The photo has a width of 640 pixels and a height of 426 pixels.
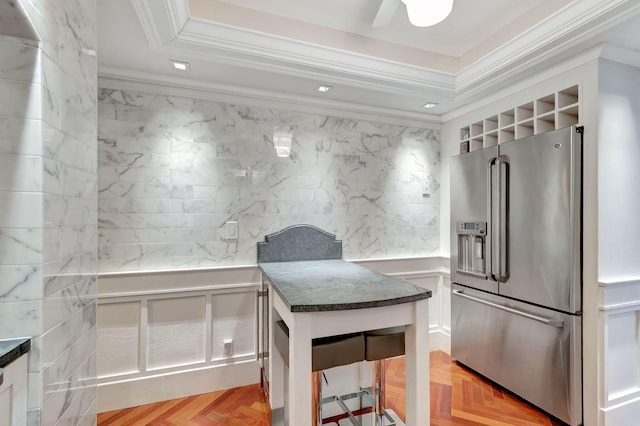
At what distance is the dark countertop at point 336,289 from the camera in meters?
1.40

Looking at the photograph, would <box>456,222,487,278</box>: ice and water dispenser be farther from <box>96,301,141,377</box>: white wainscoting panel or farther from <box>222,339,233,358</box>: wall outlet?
<box>96,301,141,377</box>: white wainscoting panel

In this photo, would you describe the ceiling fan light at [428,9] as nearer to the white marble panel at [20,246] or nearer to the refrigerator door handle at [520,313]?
the white marble panel at [20,246]

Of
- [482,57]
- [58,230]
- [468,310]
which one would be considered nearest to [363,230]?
[468,310]

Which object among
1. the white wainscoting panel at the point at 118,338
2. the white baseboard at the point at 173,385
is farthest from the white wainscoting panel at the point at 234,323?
the white wainscoting panel at the point at 118,338

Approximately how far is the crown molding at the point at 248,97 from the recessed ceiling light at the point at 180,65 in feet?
0.52

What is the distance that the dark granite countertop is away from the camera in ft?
2.75

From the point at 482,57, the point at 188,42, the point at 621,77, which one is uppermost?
the point at 482,57

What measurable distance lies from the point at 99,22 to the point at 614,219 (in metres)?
3.24

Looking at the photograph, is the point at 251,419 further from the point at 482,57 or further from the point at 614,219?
the point at 482,57

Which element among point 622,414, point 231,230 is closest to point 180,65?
point 231,230

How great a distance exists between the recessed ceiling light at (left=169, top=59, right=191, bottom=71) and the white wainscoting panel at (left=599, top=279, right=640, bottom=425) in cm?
299

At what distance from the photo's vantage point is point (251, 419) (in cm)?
213

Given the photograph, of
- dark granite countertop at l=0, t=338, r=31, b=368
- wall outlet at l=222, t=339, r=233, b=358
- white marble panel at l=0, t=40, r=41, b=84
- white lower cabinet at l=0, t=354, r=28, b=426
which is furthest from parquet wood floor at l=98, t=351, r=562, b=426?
white marble panel at l=0, t=40, r=41, b=84

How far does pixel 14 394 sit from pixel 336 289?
123cm
